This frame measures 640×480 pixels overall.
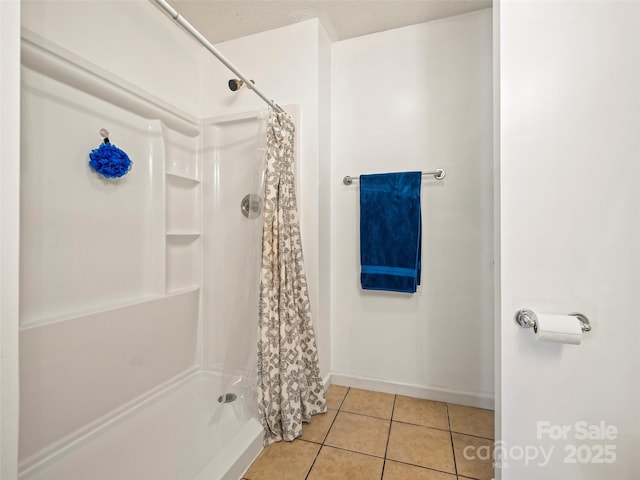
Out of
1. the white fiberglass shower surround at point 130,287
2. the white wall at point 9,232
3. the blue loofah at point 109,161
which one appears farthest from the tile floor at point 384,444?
the blue loofah at point 109,161

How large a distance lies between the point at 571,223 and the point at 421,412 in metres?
1.30

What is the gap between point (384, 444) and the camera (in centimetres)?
138

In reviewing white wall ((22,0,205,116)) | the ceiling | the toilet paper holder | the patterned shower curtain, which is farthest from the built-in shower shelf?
the toilet paper holder

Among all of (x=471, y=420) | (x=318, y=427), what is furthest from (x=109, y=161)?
(x=471, y=420)

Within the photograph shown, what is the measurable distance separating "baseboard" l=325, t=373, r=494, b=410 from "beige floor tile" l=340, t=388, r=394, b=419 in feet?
0.13

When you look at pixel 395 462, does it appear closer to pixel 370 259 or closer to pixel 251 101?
pixel 370 259

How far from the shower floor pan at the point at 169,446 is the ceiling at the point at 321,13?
2.17 metres

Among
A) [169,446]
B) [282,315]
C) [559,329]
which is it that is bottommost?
[169,446]

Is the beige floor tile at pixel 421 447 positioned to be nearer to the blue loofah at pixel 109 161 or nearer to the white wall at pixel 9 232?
the white wall at pixel 9 232

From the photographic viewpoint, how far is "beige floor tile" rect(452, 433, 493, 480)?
3.97ft

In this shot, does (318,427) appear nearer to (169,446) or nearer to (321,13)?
(169,446)

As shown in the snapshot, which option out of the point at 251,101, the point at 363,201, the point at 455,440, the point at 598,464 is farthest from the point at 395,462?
the point at 251,101

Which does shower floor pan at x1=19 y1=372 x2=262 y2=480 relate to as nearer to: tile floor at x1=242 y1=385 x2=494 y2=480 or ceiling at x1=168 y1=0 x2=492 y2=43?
tile floor at x1=242 y1=385 x2=494 y2=480

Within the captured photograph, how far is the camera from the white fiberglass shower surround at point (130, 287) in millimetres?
1192
